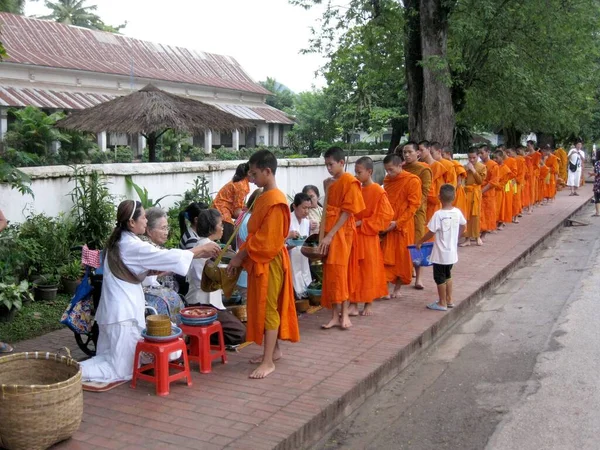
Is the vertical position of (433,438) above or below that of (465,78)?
below

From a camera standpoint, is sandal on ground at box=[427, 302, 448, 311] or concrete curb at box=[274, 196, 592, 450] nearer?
concrete curb at box=[274, 196, 592, 450]

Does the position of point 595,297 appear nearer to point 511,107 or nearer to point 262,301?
point 262,301

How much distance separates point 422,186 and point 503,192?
6.57m

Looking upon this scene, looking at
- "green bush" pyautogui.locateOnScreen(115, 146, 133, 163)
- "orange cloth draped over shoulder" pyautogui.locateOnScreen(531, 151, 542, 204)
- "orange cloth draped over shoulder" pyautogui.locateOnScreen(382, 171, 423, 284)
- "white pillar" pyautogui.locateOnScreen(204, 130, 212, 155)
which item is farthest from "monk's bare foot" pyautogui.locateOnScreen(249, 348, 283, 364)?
"white pillar" pyautogui.locateOnScreen(204, 130, 212, 155)

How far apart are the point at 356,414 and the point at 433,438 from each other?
2.37 feet

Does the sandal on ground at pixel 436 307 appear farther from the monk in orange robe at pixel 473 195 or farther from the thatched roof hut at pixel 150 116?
the thatched roof hut at pixel 150 116

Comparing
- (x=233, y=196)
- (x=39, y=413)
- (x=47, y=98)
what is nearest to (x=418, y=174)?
(x=233, y=196)

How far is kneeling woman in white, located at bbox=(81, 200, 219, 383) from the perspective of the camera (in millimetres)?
5273

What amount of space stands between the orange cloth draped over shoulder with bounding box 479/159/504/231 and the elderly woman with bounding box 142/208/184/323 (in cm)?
917

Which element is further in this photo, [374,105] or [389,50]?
[374,105]

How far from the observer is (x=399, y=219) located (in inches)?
335

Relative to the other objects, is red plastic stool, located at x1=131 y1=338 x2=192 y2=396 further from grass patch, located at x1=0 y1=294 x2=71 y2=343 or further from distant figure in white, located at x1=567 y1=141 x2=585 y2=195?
distant figure in white, located at x1=567 y1=141 x2=585 y2=195

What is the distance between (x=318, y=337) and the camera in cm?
682

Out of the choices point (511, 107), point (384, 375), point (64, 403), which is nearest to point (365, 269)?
point (384, 375)
